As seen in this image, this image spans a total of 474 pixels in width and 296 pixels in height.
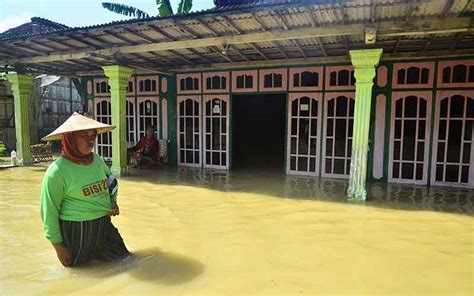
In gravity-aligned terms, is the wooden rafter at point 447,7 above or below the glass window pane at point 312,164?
above

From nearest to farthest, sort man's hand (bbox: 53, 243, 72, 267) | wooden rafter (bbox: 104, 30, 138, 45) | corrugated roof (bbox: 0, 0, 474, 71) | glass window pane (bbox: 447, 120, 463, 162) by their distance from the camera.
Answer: man's hand (bbox: 53, 243, 72, 267)
corrugated roof (bbox: 0, 0, 474, 71)
wooden rafter (bbox: 104, 30, 138, 45)
glass window pane (bbox: 447, 120, 463, 162)

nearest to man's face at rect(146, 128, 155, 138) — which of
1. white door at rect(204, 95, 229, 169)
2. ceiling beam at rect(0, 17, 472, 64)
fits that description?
white door at rect(204, 95, 229, 169)

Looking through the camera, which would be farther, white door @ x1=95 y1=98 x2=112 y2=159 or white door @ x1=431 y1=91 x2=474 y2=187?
white door @ x1=95 y1=98 x2=112 y2=159

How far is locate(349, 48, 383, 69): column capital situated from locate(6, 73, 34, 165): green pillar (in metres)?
9.16

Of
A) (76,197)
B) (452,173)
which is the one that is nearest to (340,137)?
(452,173)

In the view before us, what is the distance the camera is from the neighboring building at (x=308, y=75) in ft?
17.7

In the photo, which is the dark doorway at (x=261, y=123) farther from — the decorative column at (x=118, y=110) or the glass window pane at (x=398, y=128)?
the glass window pane at (x=398, y=128)

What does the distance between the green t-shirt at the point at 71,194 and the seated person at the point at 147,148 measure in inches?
254

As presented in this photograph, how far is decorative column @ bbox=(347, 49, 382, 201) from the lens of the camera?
19.8ft

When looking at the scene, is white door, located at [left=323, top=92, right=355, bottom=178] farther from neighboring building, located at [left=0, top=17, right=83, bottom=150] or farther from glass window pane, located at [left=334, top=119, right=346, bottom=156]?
neighboring building, located at [left=0, top=17, right=83, bottom=150]

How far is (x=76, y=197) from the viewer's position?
2.90 metres

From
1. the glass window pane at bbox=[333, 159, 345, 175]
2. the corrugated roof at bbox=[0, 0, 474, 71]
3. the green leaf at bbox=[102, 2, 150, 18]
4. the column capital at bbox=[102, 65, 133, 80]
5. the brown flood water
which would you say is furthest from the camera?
the green leaf at bbox=[102, 2, 150, 18]

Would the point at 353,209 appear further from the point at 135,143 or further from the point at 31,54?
the point at 31,54

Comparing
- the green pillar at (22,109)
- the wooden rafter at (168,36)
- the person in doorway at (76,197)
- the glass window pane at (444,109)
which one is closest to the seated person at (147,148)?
the wooden rafter at (168,36)
